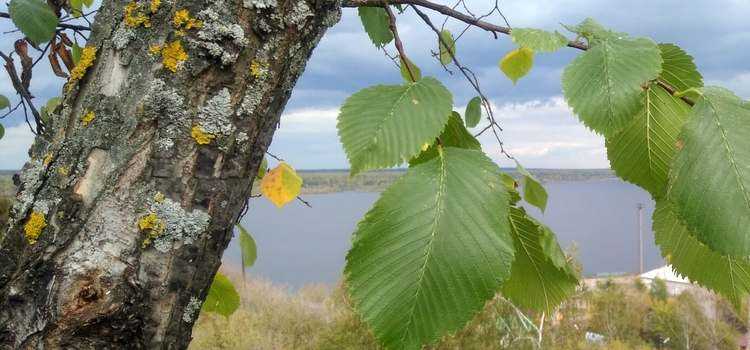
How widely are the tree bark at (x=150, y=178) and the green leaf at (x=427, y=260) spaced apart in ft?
0.55

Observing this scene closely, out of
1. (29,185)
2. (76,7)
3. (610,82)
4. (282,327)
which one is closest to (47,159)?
(29,185)

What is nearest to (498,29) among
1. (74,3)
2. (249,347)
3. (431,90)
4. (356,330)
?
(431,90)

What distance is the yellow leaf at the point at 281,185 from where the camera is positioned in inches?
35.5

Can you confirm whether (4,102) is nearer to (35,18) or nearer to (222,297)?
(35,18)

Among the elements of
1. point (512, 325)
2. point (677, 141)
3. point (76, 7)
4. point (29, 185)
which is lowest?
point (512, 325)

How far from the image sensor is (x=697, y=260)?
0.47 metres

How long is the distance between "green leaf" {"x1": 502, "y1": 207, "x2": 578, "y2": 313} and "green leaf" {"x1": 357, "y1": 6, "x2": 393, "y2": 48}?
0.41m

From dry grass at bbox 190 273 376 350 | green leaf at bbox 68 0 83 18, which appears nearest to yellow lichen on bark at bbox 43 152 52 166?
green leaf at bbox 68 0 83 18

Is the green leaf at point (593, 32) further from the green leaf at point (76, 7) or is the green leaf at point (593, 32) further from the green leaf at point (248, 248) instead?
the green leaf at point (76, 7)

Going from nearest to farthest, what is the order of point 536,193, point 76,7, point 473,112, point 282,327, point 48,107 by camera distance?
1. point 536,193
2. point 473,112
3. point 48,107
4. point 76,7
5. point 282,327

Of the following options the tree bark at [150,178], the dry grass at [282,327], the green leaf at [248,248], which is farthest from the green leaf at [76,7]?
the dry grass at [282,327]

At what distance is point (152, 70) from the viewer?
464 mm

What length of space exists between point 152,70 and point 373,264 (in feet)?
0.81

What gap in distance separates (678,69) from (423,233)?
10.3 inches
